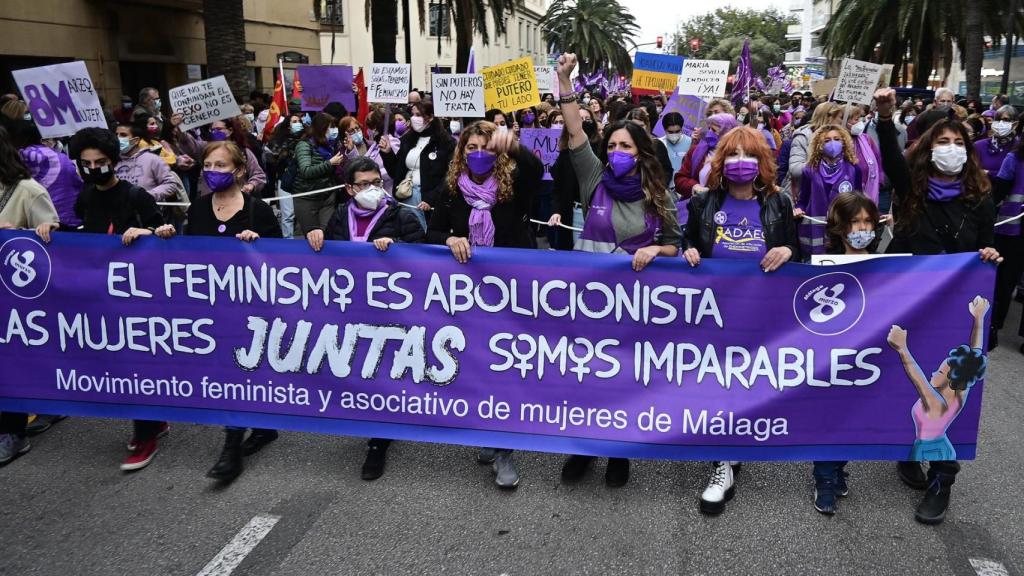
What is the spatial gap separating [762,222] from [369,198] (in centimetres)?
199

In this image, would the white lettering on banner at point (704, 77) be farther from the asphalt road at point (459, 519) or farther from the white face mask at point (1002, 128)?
the asphalt road at point (459, 519)

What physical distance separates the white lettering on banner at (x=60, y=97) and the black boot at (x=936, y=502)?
236 inches

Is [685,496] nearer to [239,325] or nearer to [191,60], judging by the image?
[239,325]

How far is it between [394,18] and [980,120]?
418 inches

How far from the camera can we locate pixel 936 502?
3934 millimetres

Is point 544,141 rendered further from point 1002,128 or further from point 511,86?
point 1002,128

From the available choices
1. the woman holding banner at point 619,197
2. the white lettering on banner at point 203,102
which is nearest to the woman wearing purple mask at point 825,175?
the woman holding banner at point 619,197

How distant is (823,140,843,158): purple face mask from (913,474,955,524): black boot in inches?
112

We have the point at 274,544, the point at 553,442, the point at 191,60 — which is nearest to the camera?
the point at 274,544

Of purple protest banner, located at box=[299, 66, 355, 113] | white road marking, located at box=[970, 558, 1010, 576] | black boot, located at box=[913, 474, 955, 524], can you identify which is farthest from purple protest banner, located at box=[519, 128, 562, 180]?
white road marking, located at box=[970, 558, 1010, 576]

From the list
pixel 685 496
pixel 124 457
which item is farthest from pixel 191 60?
pixel 685 496

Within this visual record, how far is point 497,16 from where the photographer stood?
2492 centimetres

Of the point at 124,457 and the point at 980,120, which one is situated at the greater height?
the point at 980,120

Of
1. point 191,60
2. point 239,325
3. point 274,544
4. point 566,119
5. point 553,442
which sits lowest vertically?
point 274,544
